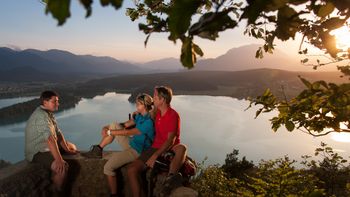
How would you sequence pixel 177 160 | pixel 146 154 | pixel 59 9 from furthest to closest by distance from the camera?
A: pixel 146 154, pixel 177 160, pixel 59 9

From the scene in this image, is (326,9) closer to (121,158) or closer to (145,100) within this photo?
(145,100)

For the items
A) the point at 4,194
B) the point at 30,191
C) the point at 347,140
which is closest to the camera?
the point at 4,194

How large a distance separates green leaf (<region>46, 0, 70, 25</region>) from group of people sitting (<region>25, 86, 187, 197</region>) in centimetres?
441

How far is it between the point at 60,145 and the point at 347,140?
70579 mm

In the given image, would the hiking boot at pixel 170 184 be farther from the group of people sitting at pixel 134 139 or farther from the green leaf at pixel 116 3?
the green leaf at pixel 116 3

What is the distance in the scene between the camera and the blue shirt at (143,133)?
5590mm

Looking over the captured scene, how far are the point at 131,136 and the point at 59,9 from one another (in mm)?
5386

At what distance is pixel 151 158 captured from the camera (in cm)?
530

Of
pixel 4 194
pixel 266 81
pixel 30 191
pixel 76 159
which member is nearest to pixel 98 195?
pixel 76 159

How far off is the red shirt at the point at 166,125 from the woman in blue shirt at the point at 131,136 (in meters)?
0.21

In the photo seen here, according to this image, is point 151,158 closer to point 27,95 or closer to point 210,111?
point 210,111

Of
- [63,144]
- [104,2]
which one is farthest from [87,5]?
[63,144]

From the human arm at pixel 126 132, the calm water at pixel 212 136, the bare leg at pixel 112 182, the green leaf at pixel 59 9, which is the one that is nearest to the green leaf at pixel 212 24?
the green leaf at pixel 59 9

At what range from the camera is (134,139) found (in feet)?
18.9
